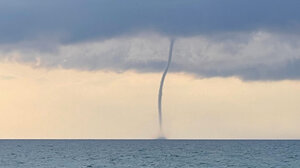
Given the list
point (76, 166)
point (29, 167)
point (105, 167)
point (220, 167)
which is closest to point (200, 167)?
point (220, 167)

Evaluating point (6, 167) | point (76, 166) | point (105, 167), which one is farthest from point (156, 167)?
point (6, 167)

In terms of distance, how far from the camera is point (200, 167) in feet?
272

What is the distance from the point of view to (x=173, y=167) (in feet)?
278

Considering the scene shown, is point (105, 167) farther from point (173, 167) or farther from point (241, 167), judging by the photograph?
point (241, 167)

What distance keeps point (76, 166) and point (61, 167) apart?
327 cm

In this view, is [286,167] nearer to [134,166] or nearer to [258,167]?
[258,167]

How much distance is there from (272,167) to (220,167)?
968 cm

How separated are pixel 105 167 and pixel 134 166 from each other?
17.4 ft

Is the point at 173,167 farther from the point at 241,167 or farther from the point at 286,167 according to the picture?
the point at 286,167

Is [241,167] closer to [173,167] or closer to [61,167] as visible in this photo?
[173,167]

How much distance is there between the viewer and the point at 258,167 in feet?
280

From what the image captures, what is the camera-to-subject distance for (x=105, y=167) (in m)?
83.4

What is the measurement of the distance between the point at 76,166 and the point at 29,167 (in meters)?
7.94

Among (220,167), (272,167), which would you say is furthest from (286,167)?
(220,167)
